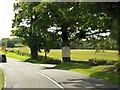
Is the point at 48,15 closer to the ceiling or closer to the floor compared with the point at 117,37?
closer to the ceiling

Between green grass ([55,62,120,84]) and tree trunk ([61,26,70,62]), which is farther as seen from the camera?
tree trunk ([61,26,70,62])

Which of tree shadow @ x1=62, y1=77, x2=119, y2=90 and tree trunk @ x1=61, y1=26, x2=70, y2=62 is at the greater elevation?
tree trunk @ x1=61, y1=26, x2=70, y2=62

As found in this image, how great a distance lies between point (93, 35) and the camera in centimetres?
5044

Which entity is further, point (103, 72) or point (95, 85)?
point (103, 72)

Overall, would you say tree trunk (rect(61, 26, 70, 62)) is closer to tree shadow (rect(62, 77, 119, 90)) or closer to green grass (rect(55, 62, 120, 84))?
green grass (rect(55, 62, 120, 84))

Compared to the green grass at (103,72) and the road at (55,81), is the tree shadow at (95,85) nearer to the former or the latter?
the road at (55,81)

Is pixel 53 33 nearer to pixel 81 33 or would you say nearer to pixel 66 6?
pixel 81 33

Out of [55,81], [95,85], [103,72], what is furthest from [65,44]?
[95,85]

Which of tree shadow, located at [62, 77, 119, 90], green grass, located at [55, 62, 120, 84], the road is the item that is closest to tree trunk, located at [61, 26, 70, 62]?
green grass, located at [55, 62, 120, 84]

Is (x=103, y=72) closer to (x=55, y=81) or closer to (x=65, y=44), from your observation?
(x=55, y=81)

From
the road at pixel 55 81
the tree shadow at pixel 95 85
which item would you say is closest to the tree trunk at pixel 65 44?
the road at pixel 55 81

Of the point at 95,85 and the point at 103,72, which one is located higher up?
the point at 95,85

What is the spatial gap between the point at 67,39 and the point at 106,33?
415 inches

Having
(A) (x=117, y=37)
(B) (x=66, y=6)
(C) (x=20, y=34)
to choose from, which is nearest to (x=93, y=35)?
(B) (x=66, y=6)
